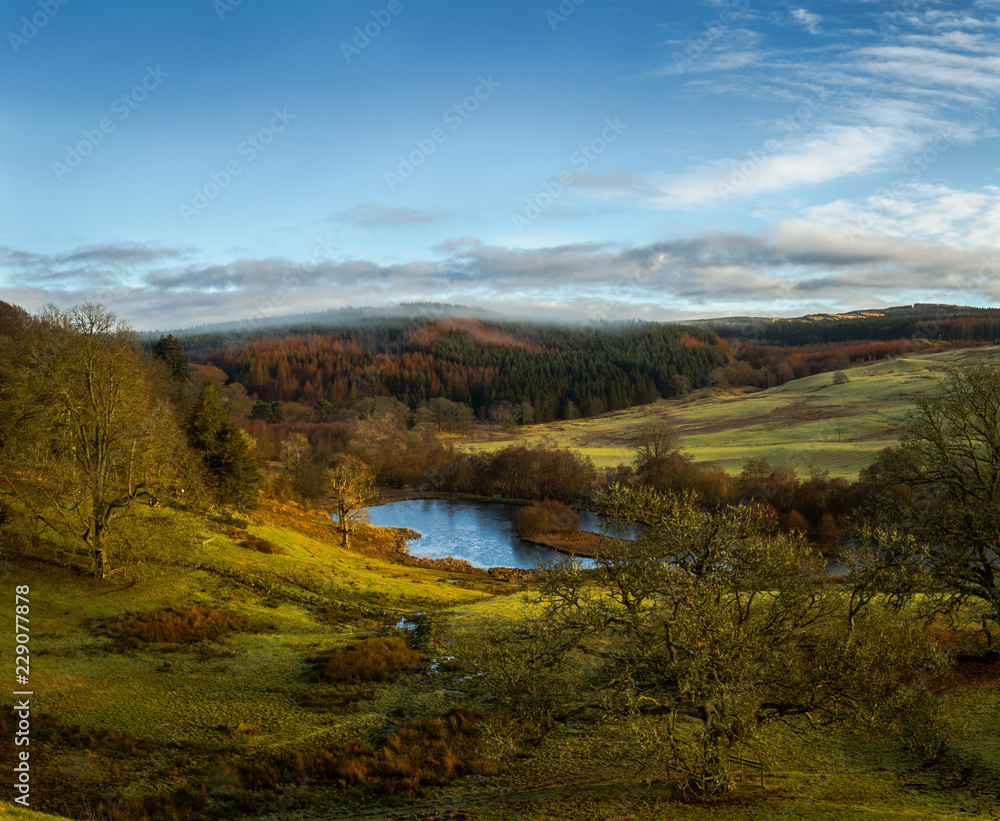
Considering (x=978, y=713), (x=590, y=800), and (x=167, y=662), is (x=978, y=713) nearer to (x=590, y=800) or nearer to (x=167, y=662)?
(x=590, y=800)

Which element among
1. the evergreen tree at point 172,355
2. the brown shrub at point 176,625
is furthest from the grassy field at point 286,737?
the evergreen tree at point 172,355

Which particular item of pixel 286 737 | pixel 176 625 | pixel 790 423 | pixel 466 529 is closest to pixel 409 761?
pixel 286 737

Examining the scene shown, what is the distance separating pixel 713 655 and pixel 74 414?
1250 inches

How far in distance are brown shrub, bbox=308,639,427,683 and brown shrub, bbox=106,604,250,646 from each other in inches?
203

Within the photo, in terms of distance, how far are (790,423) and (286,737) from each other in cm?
12494

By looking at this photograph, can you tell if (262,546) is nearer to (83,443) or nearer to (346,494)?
(83,443)

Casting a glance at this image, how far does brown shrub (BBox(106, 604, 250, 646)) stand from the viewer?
85.5 ft

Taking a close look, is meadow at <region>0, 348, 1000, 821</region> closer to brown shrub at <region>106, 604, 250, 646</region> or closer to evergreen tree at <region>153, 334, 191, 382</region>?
brown shrub at <region>106, 604, 250, 646</region>

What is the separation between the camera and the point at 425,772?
17672mm

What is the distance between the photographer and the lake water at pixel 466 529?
6412 centimetres

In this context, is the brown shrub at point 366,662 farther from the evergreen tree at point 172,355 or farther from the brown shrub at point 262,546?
the evergreen tree at point 172,355

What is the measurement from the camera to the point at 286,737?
64.4 ft

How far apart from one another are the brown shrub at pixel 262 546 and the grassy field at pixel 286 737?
725cm

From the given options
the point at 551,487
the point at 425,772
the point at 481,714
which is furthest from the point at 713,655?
the point at 551,487
